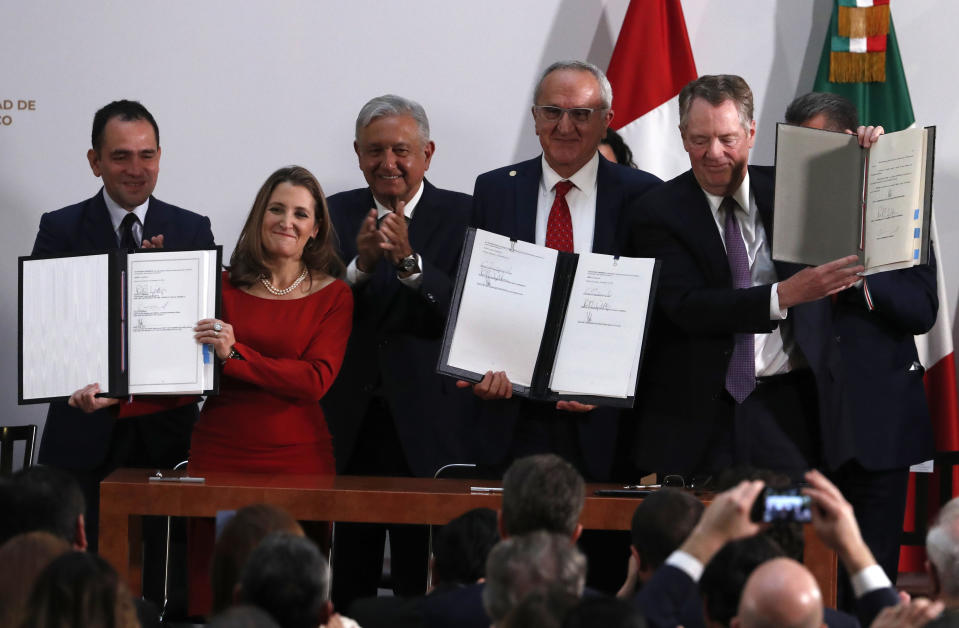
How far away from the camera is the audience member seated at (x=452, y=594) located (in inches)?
105

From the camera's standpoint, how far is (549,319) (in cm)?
401

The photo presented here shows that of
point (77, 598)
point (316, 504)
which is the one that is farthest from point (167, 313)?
point (77, 598)

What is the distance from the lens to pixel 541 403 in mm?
4219

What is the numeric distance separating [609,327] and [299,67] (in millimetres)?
2395

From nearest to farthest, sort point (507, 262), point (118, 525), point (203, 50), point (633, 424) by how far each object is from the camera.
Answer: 1. point (118, 525)
2. point (507, 262)
3. point (633, 424)
4. point (203, 50)

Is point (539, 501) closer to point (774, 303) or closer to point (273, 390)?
point (774, 303)

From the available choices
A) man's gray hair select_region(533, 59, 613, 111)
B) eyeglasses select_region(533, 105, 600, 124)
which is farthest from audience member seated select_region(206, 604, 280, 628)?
man's gray hair select_region(533, 59, 613, 111)

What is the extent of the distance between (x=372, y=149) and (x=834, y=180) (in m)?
1.62

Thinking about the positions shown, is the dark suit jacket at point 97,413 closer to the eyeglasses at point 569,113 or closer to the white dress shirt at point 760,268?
the eyeglasses at point 569,113

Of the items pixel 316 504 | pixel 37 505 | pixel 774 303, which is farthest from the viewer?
pixel 774 303

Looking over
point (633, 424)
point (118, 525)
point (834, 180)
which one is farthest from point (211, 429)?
point (834, 180)

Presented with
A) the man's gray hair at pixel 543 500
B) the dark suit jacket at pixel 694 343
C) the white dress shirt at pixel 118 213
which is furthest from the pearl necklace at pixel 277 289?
the man's gray hair at pixel 543 500

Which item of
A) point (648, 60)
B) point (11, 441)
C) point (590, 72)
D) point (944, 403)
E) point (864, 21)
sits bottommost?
point (11, 441)

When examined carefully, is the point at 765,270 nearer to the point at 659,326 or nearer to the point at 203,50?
Result: the point at 659,326
